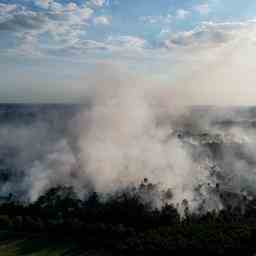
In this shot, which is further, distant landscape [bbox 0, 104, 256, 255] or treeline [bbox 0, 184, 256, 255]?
distant landscape [bbox 0, 104, 256, 255]

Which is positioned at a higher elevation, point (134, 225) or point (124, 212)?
point (124, 212)

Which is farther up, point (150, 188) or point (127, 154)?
point (127, 154)

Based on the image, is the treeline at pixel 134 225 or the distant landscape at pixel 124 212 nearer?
the treeline at pixel 134 225

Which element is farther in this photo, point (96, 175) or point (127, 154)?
point (127, 154)

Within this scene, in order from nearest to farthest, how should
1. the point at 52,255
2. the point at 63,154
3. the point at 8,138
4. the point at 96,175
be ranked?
the point at 52,255, the point at 96,175, the point at 63,154, the point at 8,138

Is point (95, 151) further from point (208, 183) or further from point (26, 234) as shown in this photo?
point (26, 234)

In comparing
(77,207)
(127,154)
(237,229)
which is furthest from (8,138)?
(237,229)

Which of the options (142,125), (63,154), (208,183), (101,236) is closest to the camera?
(101,236)

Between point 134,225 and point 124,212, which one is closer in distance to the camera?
point 134,225
